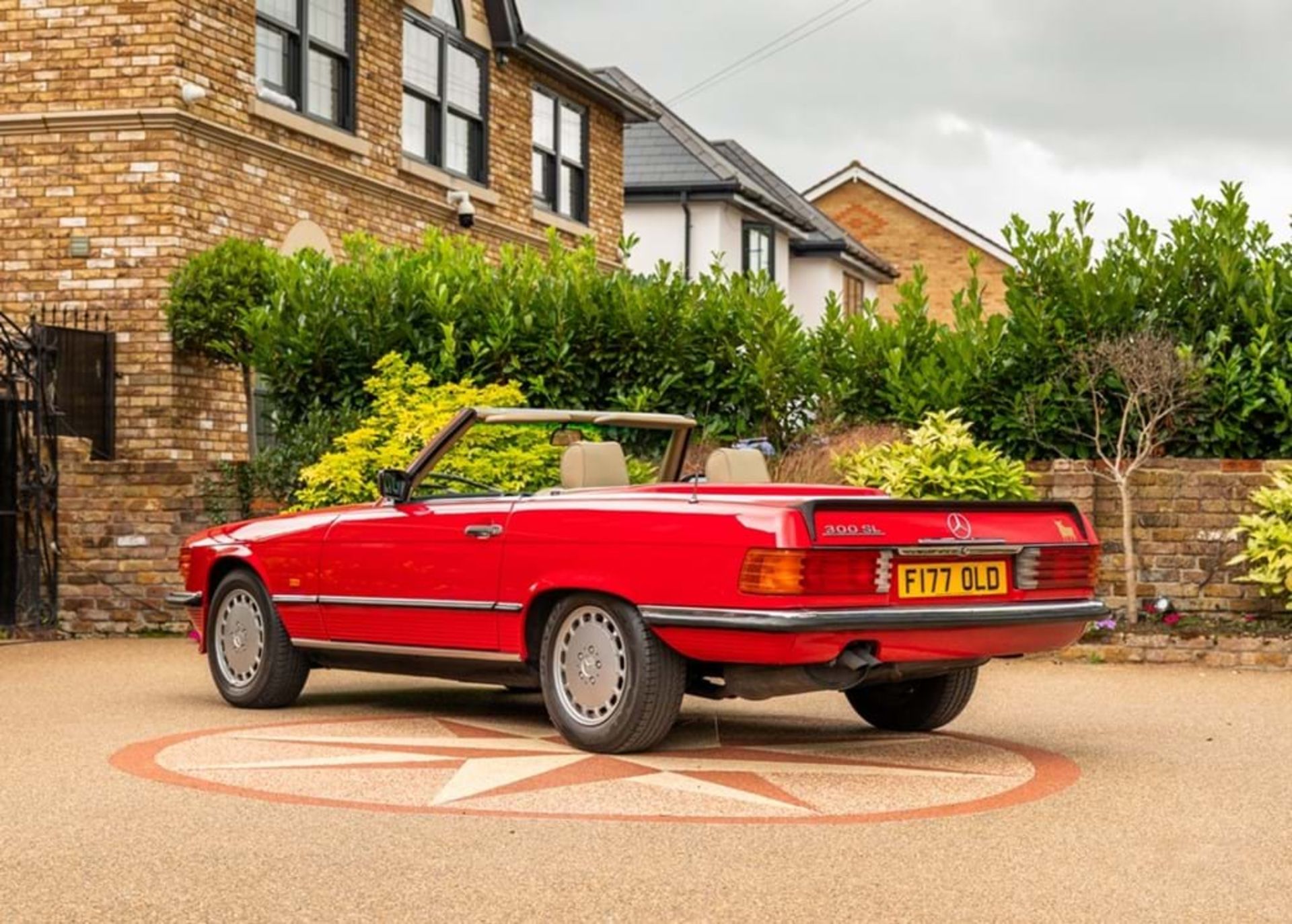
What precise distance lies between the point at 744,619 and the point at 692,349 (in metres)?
9.00

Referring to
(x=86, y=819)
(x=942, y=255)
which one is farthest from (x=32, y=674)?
(x=942, y=255)

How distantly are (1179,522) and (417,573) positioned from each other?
7729 mm

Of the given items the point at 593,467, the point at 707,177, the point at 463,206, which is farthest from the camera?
the point at 707,177

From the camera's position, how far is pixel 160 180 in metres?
18.1

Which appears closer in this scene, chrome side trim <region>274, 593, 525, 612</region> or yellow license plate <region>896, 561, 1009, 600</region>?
yellow license plate <region>896, 561, 1009, 600</region>

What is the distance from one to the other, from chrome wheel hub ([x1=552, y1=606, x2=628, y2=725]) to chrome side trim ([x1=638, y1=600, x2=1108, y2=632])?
12.4 inches

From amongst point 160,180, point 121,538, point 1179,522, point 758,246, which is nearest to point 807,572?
point 1179,522

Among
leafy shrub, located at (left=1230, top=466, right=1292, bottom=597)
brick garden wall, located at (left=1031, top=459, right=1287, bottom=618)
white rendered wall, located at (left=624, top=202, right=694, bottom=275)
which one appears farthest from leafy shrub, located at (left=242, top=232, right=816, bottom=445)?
white rendered wall, located at (left=624, top=202, right=694, bottom=275)

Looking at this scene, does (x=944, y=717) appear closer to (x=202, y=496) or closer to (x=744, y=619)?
(x=744, y=619)

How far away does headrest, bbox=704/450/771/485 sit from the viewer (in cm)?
920

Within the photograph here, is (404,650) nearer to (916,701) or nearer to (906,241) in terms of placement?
(916,701)

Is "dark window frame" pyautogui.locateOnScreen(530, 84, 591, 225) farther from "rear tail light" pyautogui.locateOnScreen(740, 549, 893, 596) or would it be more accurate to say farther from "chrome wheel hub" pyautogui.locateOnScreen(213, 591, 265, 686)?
"rear tail light" pyautogui.locateOnScreen(740, 549, 893, 596)

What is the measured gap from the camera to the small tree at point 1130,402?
1455cm

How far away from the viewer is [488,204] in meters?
24.7
